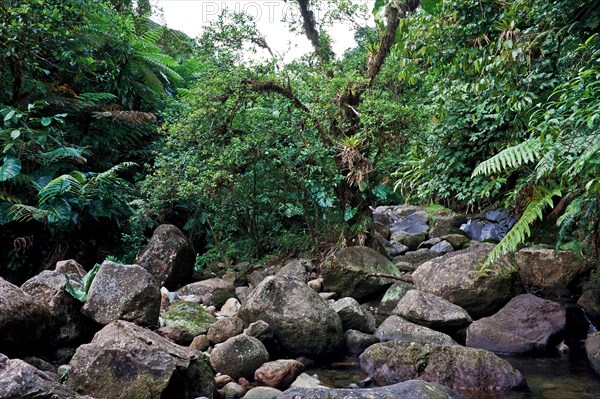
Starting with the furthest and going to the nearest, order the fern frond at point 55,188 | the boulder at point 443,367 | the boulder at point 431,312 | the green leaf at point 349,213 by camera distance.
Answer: the green leaf at point 349,213 → the fern frond at point 55,188 → the boulder at point 431,312 → the boulder at point 443,367

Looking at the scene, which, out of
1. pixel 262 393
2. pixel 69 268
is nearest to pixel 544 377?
pixel 262 393

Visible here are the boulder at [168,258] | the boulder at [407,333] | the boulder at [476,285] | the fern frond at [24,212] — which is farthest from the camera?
the boulder at [168,258]

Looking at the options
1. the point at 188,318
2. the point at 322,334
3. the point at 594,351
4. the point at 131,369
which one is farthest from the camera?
the point at 188,318

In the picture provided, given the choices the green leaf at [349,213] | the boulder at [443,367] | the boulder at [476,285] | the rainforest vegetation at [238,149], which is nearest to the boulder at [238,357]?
the boulder at [443,367]

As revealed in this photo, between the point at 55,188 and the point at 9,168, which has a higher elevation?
the point at 9,168

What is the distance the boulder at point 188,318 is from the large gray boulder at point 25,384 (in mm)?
2022

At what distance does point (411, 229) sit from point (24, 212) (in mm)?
7087

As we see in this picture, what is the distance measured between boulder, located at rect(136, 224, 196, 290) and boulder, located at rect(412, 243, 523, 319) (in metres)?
3.65

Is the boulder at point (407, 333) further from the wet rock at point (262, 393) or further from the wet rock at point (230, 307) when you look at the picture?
the wet rock at point (230, 307)

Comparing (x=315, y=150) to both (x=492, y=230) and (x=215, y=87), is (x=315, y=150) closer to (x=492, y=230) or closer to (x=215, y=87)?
(x=215, y=87)

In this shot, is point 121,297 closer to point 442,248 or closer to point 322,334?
point 322,334

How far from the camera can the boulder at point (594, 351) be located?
4.18 meters

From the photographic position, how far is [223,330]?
4.81 m

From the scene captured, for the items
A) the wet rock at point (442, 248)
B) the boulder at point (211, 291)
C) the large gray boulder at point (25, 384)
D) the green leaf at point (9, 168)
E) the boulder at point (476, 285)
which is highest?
the green leaf at point (9, 168)
